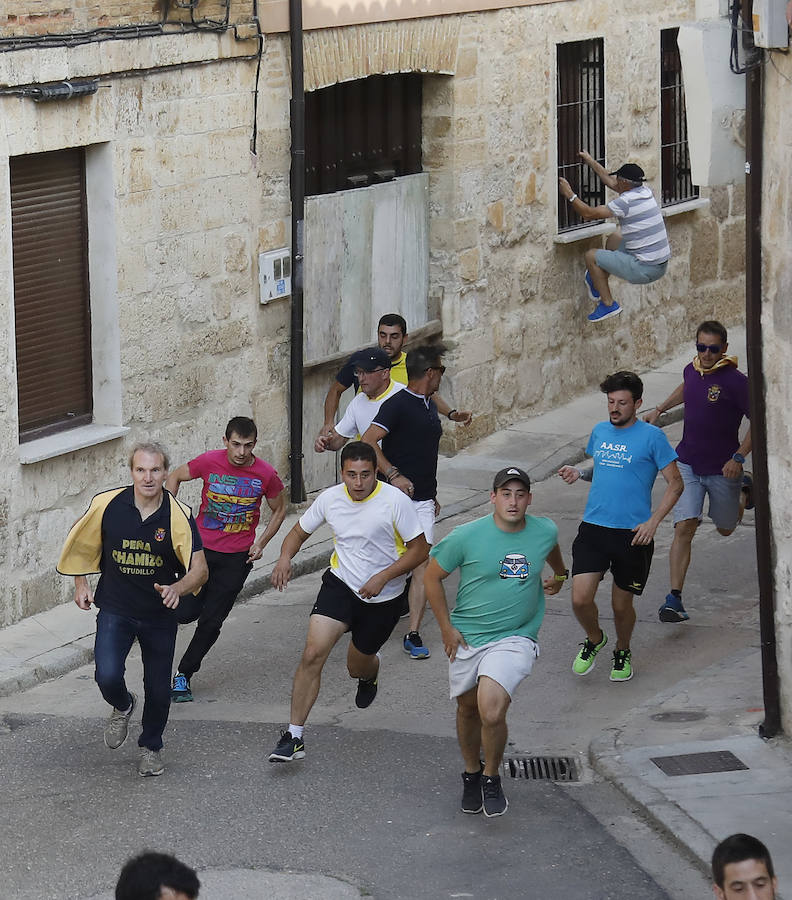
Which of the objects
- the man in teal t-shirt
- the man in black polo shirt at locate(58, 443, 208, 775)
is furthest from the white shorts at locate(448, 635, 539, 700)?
the man in black polo shirt at locate(58, 443, 208, 775)

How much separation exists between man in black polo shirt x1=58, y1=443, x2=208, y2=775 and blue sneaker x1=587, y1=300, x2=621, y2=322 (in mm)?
8568

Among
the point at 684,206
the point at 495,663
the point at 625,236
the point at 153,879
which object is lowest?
the point at 495,663

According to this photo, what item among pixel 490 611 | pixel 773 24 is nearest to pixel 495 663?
pixel 490 611

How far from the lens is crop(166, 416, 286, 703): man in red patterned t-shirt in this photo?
921cm

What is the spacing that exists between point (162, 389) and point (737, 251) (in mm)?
8957

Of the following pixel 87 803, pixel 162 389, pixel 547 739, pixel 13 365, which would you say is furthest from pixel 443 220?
pixel 87 803

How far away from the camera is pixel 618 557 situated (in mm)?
9406

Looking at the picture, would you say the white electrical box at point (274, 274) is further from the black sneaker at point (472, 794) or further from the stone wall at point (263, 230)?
the black sneaker at point (472, 794)

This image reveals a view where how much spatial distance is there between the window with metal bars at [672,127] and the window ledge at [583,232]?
138 centimetres

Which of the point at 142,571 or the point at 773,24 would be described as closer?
the point at 773,24

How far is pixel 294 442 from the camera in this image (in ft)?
42.1

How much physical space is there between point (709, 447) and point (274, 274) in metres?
3.56

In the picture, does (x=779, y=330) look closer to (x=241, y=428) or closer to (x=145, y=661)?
(x=241, y=428)

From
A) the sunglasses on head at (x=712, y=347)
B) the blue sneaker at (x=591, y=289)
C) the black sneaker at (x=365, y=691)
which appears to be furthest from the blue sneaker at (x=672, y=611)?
the blue sneaker at (x=591, y=289)
